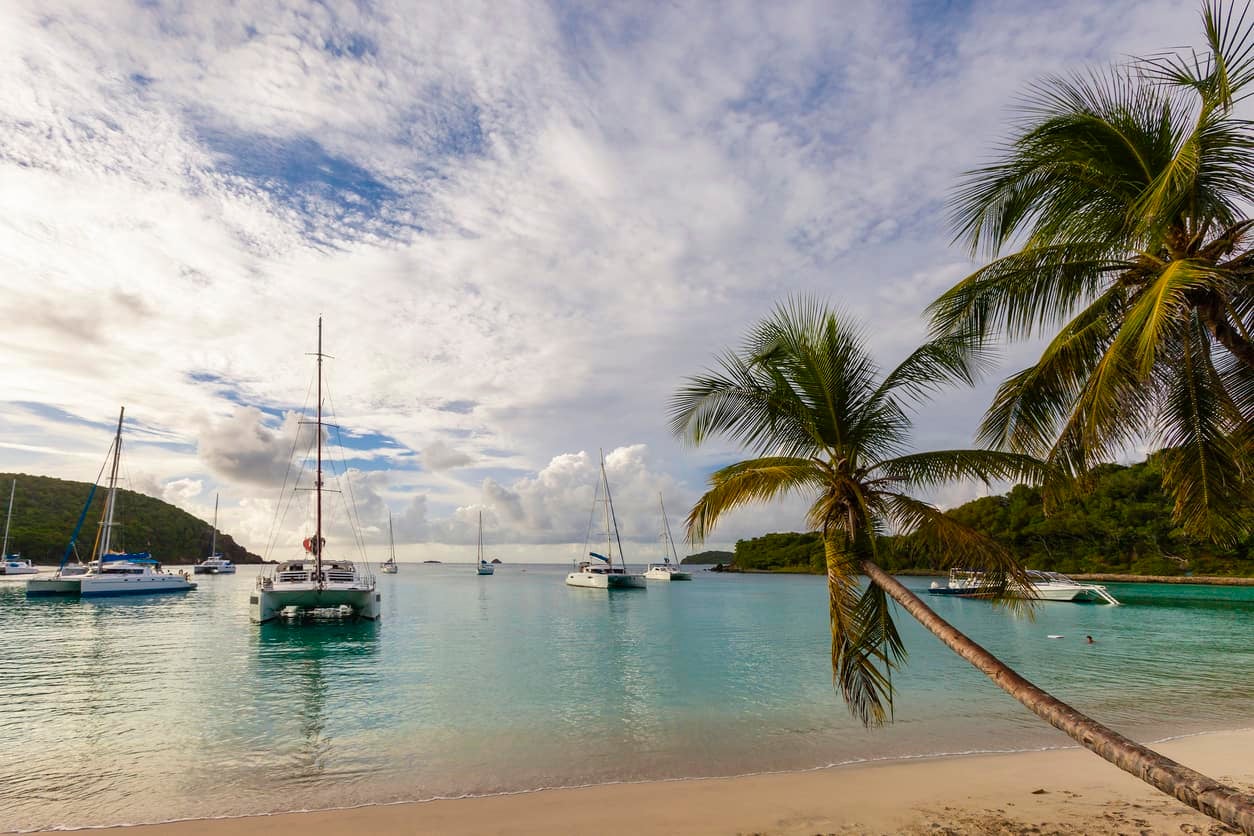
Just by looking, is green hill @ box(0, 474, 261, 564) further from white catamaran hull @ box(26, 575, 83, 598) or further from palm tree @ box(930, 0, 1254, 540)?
palm tree @ box(930, 0, 1254, 540)

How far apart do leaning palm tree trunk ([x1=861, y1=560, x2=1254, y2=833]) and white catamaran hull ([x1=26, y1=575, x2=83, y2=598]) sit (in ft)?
216

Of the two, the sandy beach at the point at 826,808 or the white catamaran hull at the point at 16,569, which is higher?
the white catamaran hull at the point at 16,569

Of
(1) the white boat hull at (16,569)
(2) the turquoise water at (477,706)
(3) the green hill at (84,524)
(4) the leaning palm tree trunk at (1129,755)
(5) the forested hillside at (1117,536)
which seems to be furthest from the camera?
(3) the green hill at (84,524)

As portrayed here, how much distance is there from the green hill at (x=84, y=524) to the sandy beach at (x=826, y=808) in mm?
106966

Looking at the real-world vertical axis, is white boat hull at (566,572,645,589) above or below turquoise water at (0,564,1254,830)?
above

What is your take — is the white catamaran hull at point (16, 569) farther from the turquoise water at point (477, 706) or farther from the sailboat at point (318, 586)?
the sailboat at point (318, 586)

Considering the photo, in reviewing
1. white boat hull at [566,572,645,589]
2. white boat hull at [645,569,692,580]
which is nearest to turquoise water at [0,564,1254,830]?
white boat hull at [566,572,645,589]

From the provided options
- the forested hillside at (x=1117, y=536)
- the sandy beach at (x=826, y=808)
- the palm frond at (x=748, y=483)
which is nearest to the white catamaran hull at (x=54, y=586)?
the sandy beach at (x=826, y=808)

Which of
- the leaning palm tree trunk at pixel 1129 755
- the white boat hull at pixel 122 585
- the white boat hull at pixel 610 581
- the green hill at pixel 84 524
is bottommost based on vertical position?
the white boat hull at pixel 610 581

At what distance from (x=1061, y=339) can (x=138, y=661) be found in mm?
29463

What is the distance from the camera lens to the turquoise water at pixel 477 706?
10.8 meters

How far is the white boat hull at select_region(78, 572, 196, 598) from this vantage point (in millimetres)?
51906

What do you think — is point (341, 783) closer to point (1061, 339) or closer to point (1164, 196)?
point (1061, 339)

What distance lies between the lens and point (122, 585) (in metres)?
54.1
